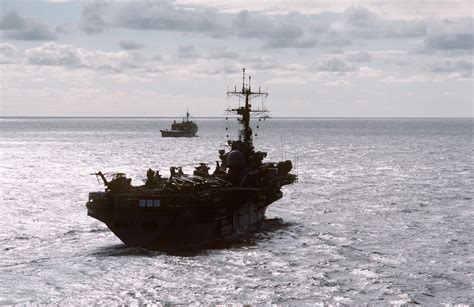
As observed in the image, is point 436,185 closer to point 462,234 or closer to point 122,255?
point 462,234

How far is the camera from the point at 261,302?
35.4 m

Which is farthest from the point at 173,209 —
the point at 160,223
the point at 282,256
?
the point at 282,256

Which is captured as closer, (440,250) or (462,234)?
(440,250)

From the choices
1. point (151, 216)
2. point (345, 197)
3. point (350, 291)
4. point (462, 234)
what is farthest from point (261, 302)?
point (345, 197)

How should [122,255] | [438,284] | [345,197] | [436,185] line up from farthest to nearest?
[436,185] < [345,197] < [122,255] < [438,284]

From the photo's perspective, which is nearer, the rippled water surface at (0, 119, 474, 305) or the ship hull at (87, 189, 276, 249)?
the rippled water surface at (0, 119, 474, 305)

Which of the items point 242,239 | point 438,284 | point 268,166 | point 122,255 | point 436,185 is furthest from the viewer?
point 436,185

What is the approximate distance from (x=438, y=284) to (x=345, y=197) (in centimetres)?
4072

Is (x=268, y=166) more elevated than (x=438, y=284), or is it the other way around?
(x=268, y=166)

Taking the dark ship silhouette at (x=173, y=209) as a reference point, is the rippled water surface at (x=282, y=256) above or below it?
below

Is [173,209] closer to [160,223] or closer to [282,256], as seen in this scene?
[160,223]

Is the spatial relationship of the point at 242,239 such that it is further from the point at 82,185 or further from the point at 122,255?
the point at 82,185

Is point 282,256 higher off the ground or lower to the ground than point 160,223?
lower

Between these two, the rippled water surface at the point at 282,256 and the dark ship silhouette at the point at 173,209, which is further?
the dark ship silhouette at the point at 173,209
